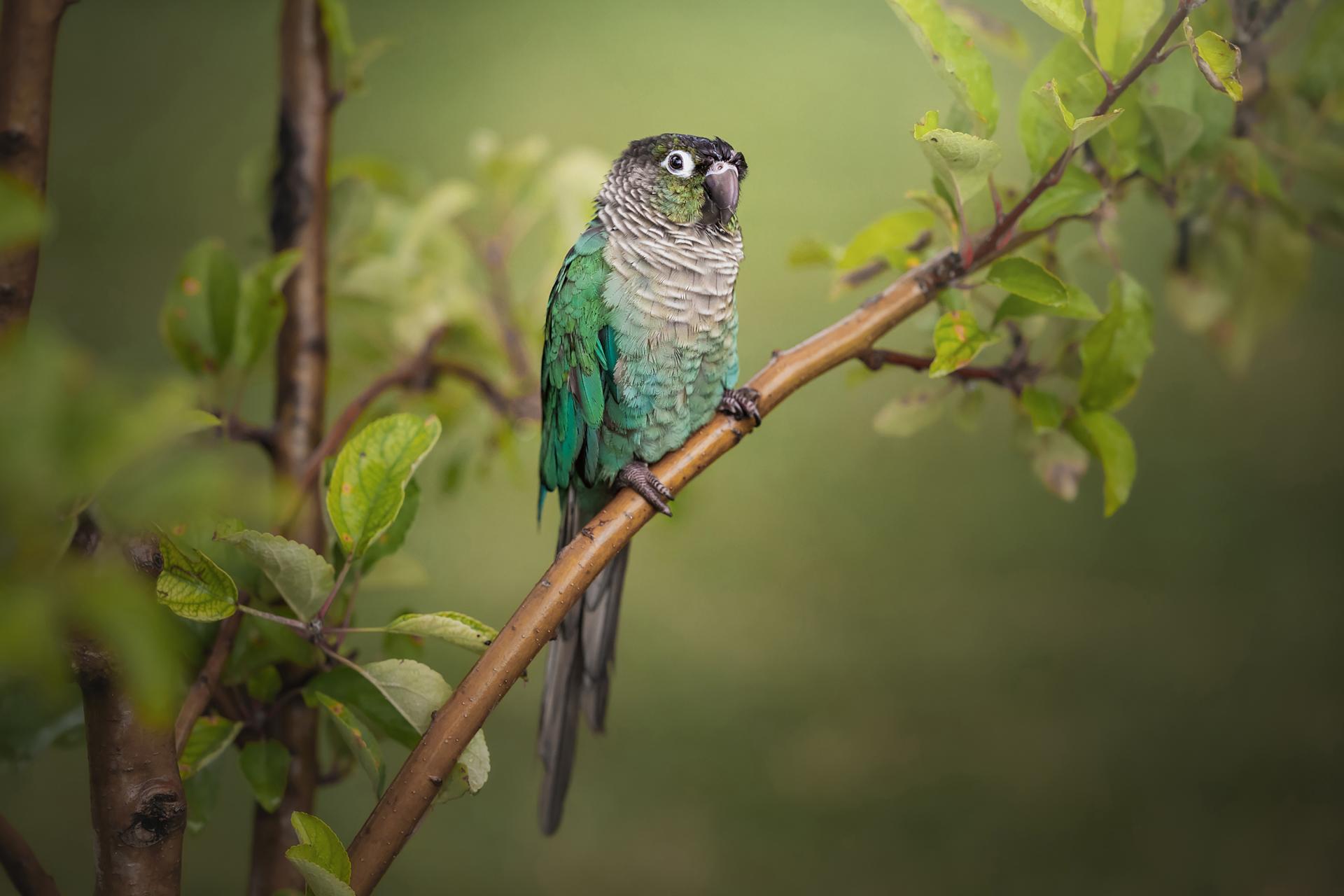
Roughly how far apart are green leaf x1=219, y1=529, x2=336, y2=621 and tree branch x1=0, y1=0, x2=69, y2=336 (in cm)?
19

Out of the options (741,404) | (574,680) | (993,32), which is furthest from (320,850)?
(993,32)

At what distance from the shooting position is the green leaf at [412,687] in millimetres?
572

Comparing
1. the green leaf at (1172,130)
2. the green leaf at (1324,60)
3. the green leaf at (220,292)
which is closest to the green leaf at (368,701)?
the green leaf at (220,292)

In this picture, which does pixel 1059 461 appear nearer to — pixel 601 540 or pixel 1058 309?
pixel 1058 309

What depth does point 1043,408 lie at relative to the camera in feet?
2.28

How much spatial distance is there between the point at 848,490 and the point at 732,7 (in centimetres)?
93

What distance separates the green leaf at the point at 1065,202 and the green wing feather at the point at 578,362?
352 mm

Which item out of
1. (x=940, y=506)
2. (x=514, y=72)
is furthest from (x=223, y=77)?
(x=940, y=506)

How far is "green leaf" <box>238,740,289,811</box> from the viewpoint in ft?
2.15

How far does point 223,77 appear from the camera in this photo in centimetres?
180

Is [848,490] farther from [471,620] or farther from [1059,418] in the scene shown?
[471,620]

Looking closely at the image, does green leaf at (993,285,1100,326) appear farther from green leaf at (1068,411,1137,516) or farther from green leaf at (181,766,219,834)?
green leaf at (181,766,219,834)

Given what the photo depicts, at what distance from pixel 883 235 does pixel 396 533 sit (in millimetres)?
462

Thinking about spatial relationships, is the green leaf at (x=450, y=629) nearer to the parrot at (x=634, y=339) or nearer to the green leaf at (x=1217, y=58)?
the parrot at (x=634, y=339)
